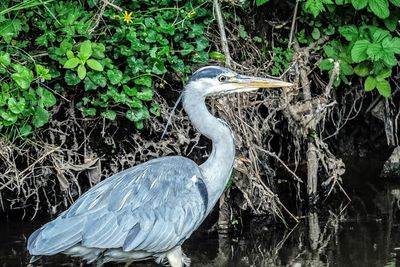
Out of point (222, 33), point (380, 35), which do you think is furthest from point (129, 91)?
point (380, 35)

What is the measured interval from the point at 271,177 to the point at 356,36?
4.21 feet

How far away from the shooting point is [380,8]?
6.89 m

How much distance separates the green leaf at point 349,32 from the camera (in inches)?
282

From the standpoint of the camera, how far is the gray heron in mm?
5363

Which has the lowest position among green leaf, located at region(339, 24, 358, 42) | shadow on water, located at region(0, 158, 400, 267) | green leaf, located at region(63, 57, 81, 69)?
shadow on water, located at region(0, 158, 400, 267)

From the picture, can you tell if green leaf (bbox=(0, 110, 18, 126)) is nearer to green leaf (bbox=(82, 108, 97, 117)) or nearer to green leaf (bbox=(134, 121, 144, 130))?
green leaf (bbox=(82, 108, 97, 117))

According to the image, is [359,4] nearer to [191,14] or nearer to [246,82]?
[191,14]

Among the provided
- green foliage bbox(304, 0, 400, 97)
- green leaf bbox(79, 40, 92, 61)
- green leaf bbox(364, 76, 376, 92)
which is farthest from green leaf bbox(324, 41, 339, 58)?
green leaf bbox(79, 40, 92, 61)

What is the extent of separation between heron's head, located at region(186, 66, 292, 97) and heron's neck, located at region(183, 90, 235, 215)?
0.07m

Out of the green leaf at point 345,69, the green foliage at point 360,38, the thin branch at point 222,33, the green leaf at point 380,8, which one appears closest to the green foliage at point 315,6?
the green foliage at point 360,38

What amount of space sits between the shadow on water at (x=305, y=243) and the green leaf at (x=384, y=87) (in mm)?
877

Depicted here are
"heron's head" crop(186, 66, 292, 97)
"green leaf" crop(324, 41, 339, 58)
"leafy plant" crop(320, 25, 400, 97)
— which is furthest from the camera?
"green leaf" crop(324, 41, 339, 58)

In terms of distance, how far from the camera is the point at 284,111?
7113mm

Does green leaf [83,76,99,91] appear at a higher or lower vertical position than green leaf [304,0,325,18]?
lower
